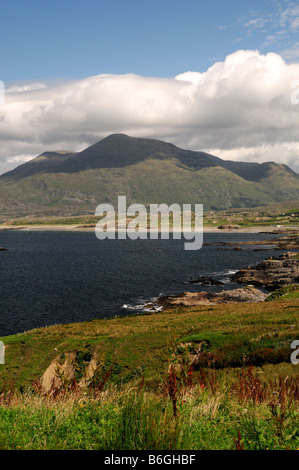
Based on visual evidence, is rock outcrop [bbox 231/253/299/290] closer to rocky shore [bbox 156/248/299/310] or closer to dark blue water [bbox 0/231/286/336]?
rocky shore [bbox 156/248/299/310]

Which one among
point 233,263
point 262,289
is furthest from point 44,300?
point 233,263

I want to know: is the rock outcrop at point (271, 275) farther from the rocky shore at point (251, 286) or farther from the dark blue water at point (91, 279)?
the dark blue water at point (91, 279)

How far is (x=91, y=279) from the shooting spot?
95062mm

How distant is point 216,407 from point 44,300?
69042 mm

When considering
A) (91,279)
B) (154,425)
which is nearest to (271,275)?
(91,279)

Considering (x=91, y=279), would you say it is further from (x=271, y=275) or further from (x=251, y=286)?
(x=271, y=275)

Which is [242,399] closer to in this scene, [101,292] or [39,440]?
[39,440]

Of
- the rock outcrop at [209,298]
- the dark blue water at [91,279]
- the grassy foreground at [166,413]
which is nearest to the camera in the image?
the grassy foreground at [166,413]

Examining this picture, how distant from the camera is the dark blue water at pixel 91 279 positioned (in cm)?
6286

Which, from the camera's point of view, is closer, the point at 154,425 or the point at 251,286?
the point at 154,425

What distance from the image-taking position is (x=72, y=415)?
355 inches

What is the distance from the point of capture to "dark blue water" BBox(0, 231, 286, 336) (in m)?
62.9

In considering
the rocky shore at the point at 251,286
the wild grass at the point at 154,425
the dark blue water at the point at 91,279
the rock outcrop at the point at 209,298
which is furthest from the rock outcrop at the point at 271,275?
the wild grass at the point at 154,425
